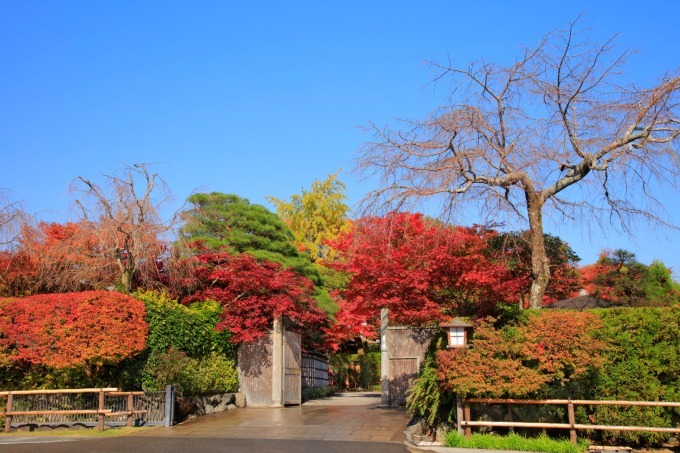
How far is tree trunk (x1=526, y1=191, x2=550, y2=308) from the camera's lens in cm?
1265

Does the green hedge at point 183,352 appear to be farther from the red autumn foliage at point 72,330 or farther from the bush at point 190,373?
the red autumn foliage at point 72,330

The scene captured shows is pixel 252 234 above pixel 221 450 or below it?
above

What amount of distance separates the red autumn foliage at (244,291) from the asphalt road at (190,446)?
6.54 m

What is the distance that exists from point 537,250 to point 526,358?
2.91 m

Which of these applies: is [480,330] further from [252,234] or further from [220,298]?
[252,234]

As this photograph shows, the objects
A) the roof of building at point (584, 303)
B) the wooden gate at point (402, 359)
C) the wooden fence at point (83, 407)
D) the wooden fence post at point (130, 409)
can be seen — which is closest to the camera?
the wooden fence at point (83, 407)

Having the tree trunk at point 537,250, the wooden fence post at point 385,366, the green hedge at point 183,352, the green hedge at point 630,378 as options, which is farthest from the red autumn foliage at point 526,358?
the wooden fence post at point 385,366

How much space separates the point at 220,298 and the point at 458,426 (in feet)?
32.2

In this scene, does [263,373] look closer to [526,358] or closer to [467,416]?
[467,416]

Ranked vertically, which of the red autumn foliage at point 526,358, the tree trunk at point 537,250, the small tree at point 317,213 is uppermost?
the small tree at point 317,213

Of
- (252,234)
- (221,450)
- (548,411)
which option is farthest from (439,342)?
(252,234)

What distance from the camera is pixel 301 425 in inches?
547

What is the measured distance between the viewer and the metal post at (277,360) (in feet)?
61.8

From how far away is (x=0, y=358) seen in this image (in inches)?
545
